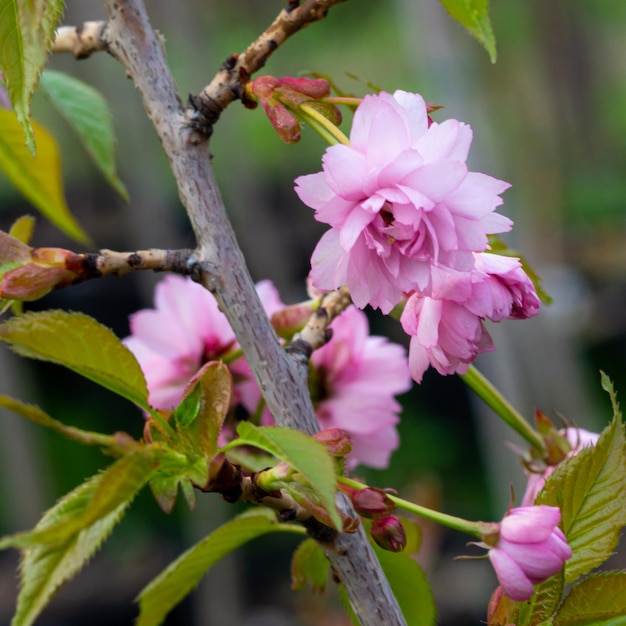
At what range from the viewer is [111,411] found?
4.01 m

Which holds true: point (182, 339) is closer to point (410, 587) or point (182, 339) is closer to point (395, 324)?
point (410, 587)

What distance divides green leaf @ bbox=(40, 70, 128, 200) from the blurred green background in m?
1.34

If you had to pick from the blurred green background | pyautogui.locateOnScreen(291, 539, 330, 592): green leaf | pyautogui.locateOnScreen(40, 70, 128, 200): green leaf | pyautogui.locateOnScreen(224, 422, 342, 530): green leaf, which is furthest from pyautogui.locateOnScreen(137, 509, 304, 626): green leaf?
the blurred green background

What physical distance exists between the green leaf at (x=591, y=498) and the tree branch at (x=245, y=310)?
0.09 metres

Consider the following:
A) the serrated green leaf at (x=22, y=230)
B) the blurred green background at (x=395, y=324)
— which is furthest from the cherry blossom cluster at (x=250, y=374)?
the blurred green background at (x=395, y=324)

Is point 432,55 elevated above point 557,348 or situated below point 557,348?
above

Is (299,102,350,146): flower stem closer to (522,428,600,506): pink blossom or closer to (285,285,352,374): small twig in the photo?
(285,285,352,374): small twig

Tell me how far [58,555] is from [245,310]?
133 mm

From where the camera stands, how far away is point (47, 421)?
0.36 m

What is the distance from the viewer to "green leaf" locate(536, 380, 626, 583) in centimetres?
39

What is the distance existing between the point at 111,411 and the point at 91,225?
1.17 meters

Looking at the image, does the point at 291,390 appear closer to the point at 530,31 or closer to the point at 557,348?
the point at 557,348

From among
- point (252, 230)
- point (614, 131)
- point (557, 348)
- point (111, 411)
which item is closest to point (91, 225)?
point (111, 411)

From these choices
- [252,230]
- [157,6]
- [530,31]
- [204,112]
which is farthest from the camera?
[530,31]
